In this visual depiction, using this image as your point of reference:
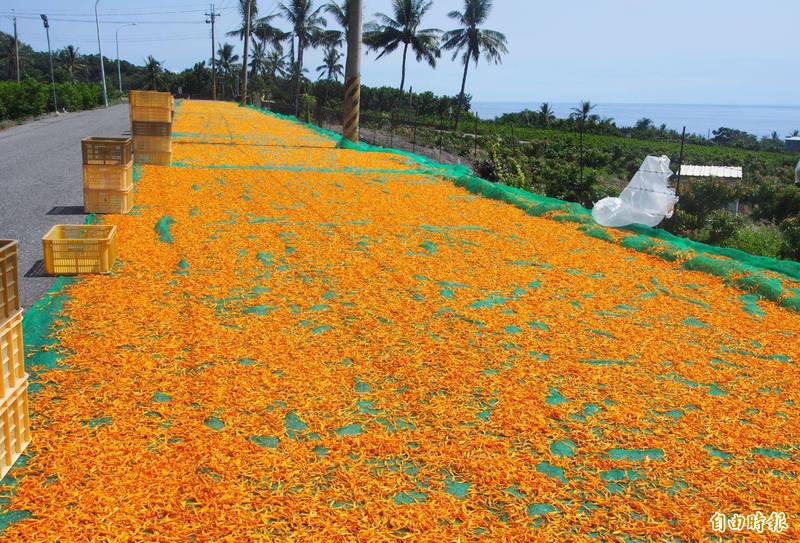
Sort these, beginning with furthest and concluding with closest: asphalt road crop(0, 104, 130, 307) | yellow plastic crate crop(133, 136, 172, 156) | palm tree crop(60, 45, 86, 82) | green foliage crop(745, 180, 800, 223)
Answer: palm tree crop(60, 45, 86, 82) → green foliage crop(745, 180, 800, 223) → yellow plastic crate crop(133, 136, 172, 156) → asphalt road crop(0, 104, 130, 307)

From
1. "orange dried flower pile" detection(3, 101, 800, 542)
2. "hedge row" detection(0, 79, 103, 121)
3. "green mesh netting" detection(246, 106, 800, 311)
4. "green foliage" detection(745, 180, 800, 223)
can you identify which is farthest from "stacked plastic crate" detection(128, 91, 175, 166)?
"green foliage" detection(745, 180, 800, 223)

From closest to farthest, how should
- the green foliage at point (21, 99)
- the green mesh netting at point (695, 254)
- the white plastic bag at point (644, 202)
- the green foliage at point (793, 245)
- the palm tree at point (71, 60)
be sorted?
the green mesh netting at point (695, 254) → the white plastic bag at point (644, 202) → the green foliage at point (793, 245) → the green foliage at point (21, 99) → the palm tree at point (71, 60)

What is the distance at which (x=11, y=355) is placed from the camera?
2.77 m

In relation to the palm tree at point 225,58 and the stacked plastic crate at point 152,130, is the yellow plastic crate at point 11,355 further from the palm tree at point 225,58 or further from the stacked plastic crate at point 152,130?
the palm tree at point 225,58

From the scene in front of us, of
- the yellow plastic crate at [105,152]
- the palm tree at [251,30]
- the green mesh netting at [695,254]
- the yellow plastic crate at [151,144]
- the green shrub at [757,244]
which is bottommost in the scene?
the green shrub at [757,244]

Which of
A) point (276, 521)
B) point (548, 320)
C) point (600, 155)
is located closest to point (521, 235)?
point (548, 320)

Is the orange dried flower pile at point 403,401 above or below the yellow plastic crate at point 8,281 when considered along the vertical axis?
below

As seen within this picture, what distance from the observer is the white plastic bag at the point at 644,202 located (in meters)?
8.88

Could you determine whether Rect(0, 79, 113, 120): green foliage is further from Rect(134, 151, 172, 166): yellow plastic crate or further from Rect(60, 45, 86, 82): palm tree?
Rect(60, 45, 86, 82): palm tree

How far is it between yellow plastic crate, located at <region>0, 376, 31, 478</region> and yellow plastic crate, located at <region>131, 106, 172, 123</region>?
34.6 feet

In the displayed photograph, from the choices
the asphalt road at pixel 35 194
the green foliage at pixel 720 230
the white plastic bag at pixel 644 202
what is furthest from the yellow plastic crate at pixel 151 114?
the green foliage at pixel 720 230

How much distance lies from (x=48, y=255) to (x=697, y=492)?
5.24m

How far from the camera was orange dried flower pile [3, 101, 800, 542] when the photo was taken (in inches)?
106

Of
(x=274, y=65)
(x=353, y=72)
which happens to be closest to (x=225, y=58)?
(x=274, y=65)
